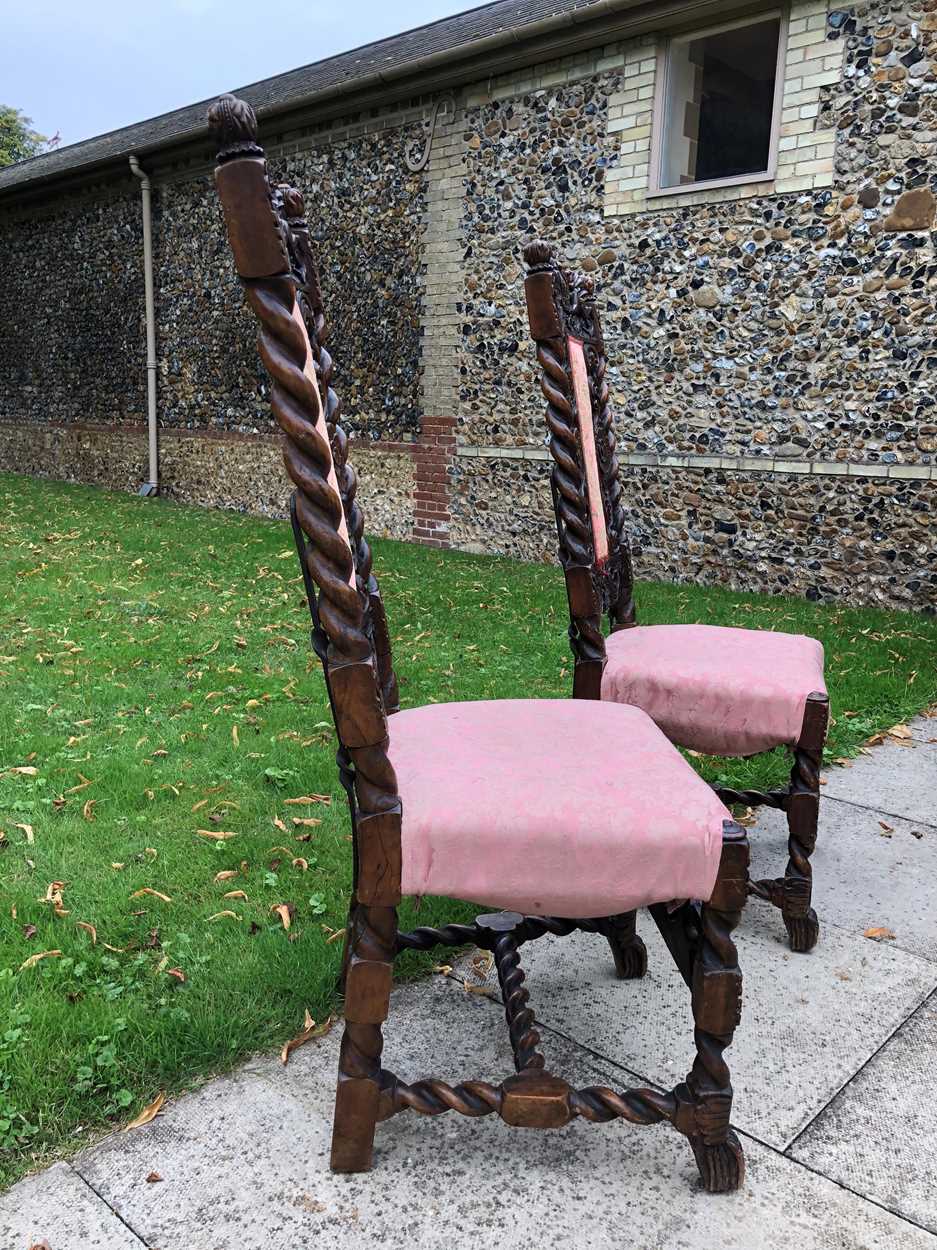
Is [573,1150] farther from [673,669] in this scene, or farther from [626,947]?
[673,669]

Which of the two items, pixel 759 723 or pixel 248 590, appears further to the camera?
pixel 248 590

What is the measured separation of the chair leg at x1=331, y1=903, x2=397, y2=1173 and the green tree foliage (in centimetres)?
3964

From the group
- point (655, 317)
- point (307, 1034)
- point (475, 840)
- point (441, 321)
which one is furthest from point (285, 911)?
point (441, 321)

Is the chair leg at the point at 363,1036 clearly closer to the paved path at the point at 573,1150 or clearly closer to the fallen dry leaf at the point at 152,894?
the paved path at the point at 573,1150

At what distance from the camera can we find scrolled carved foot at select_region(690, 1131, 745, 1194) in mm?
1556

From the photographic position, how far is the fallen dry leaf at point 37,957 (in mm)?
2156

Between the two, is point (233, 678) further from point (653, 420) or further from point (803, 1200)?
point (653, 420)

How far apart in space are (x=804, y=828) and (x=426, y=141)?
8.89m

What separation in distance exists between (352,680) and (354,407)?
938 centimetres

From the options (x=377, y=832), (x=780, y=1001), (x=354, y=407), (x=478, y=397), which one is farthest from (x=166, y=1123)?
(x=354, y=407)

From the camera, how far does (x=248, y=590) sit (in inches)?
270

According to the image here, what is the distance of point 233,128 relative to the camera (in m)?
1.32

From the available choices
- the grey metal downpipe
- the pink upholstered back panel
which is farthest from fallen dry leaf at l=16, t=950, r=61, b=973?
the grey metal downpipe

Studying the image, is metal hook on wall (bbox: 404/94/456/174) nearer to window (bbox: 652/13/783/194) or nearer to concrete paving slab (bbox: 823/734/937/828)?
window (bbox: 652/13/783/194)
